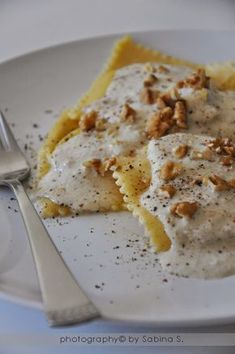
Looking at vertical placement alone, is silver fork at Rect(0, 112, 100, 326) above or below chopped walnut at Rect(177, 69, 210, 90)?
below

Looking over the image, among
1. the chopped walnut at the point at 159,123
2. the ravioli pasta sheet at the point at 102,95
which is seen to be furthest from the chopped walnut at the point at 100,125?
the chopped walnut at the point at 159,123

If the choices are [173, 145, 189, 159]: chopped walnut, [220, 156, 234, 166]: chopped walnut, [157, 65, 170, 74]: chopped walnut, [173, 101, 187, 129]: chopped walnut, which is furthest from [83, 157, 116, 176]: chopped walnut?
[157, 65, 170, 74]: chopped walnut

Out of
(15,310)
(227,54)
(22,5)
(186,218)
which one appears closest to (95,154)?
(186,218)

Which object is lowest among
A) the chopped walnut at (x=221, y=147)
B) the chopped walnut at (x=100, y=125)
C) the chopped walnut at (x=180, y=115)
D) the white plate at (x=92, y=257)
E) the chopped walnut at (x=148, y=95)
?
the white plate at (x=92, y=257)

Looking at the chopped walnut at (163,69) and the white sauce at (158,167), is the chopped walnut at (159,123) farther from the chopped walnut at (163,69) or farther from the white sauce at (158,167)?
the chopped walnut at (163,69)

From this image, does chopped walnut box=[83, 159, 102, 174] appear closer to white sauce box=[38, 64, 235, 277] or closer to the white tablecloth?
white sauce box=[38, 64, 235, 277]

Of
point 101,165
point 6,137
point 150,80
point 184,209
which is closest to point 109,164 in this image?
point 101,165

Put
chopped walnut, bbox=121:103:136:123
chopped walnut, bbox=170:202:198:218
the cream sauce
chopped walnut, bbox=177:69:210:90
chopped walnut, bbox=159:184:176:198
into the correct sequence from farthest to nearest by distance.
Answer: chopped walnut, bbox=177:69:210:90, chopped walnut, bbox=121:103:136:123, the cream sauce, chopped walnut, bbox=159:184:176:198, chopped walnut, bbox=170:202:198:218

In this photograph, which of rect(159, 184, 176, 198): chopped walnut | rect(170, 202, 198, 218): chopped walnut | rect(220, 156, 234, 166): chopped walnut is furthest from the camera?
rect(220, 156, 234, 166): chopped walnut
